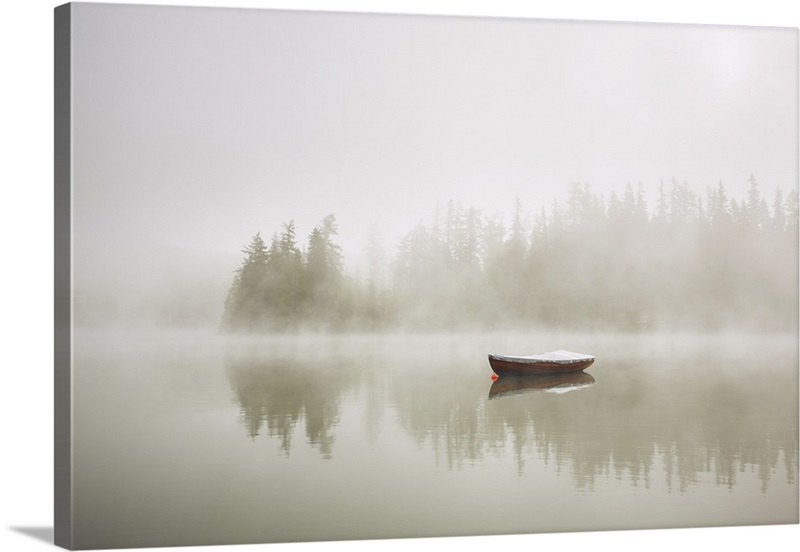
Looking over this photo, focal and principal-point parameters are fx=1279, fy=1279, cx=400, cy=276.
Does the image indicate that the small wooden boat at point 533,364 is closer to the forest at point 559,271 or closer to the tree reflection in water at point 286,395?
the forest at point 559,271

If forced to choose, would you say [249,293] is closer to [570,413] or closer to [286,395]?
[286,395]

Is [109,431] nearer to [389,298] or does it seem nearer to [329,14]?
[389,298]

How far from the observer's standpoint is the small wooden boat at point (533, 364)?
27.4 ft

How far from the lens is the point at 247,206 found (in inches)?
318

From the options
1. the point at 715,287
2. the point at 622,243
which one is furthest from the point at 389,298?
the point at 715,287

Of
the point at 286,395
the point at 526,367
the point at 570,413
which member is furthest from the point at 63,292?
the point at 570,413

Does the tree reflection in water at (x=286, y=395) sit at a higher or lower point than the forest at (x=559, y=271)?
lower

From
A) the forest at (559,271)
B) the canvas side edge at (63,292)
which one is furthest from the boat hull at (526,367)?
the canvas side edge at (63,292)

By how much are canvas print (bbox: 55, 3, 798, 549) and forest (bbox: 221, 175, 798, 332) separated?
0.05 ft

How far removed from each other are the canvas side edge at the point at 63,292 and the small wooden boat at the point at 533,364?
2.69 m

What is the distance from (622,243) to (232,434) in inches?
113

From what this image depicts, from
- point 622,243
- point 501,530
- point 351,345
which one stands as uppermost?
point 622,243

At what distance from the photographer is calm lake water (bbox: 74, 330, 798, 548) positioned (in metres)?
7.78

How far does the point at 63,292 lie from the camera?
305 inches
